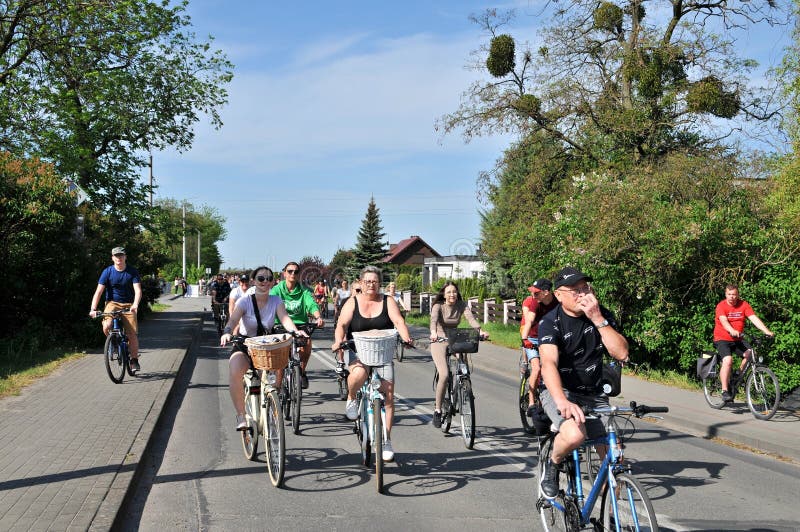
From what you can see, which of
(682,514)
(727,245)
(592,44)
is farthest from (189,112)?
(682,514)

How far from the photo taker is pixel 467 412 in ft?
26.1

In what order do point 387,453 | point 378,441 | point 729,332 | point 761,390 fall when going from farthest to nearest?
point 729,332, point 761,390, point 387,453, point 378,441

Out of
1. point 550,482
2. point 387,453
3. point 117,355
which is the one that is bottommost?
point 387,453

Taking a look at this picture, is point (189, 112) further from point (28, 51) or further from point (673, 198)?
point (673, 198)

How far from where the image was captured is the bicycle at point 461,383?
7.89 meters

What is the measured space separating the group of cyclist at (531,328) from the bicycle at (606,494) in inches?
3.9

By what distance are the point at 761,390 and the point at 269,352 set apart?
7.30m

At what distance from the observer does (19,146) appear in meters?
22.9

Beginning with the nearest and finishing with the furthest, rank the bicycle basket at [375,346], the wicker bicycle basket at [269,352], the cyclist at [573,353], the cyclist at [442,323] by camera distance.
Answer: the cyclist at [573,353] < the wicker bicycle basket at [269,352] < the bicycle basket at [375,346] < the cyclist at [442,323]

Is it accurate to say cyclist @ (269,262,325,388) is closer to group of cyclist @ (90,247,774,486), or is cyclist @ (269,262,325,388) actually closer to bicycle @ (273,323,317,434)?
group of cyclist @ (90,247,774,486)

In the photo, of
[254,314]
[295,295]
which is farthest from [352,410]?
[295,295]

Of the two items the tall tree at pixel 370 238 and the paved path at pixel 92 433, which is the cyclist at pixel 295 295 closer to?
the paved path at pixel 92 433

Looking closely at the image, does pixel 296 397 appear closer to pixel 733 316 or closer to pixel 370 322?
pixel 370 322

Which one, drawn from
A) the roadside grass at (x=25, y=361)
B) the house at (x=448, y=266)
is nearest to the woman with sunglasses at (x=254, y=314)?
the roadside grass at (x=25, y=361)
